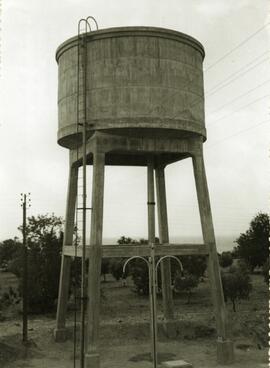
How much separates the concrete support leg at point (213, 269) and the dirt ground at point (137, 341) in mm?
512

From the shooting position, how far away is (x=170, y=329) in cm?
2020

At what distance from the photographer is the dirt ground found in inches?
636

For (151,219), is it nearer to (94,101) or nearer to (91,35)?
(94,101)

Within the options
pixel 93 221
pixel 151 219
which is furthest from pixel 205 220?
pixel 93 221

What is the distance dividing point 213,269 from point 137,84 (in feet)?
21.7

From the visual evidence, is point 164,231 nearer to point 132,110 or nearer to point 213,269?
point 213,269

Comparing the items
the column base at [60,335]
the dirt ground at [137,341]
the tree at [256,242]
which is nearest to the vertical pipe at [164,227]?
the dirt ground at [137,341]

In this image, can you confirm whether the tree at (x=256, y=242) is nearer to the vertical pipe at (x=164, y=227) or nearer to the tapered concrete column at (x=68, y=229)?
the vertical pipe at (x=164, y=227)

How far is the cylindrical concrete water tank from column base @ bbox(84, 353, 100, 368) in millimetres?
6920

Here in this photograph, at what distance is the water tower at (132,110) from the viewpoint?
1541 cm

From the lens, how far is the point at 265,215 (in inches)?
1699

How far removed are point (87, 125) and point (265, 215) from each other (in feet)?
101

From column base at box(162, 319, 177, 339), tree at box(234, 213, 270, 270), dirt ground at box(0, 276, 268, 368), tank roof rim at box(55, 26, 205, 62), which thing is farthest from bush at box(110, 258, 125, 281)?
tank roof rim at box(55, 26, 205, 62)

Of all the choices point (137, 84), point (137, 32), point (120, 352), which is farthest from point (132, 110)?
point (120, 352)
